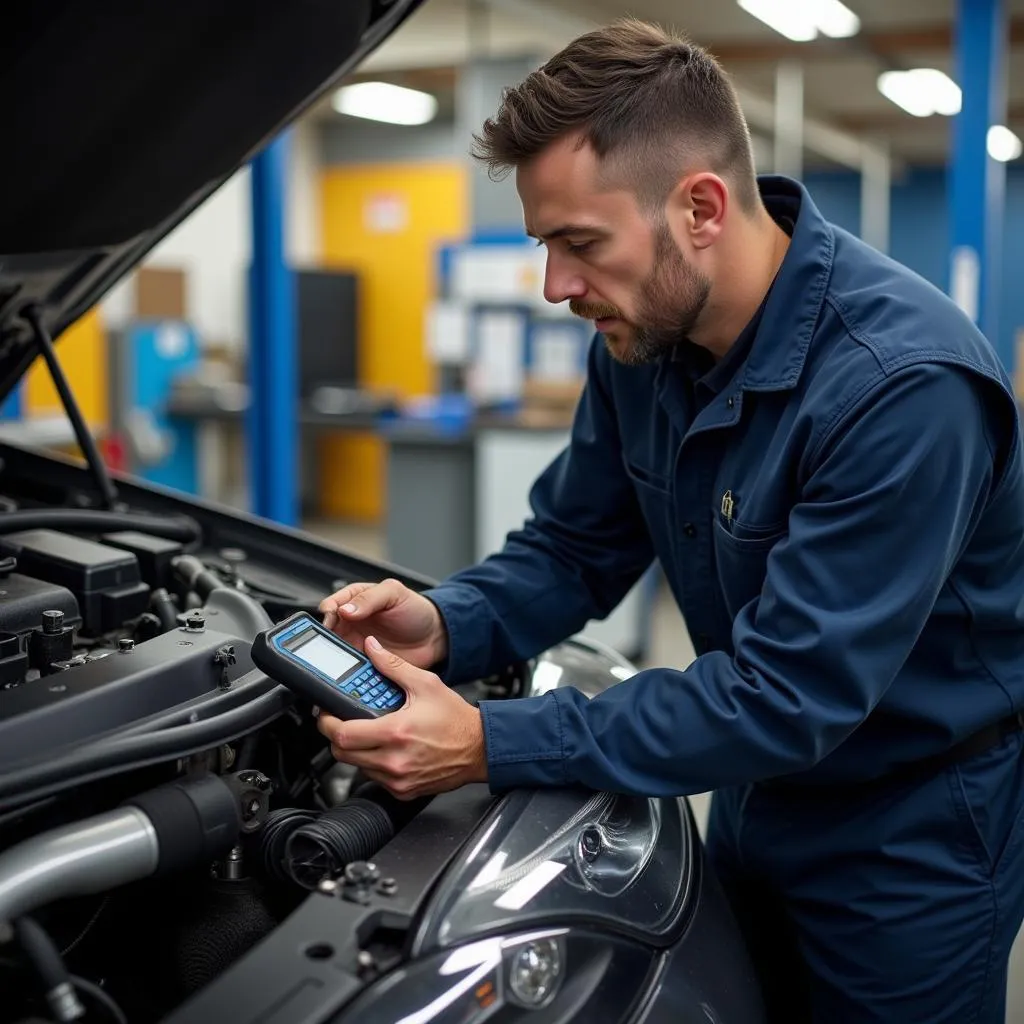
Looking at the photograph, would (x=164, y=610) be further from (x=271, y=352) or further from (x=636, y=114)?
(x=271, y=352)

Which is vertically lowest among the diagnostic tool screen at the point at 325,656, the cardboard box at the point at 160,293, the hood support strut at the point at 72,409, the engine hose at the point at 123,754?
the engine hose at the point at 123,754

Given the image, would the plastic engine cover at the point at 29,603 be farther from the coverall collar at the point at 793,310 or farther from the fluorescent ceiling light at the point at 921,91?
the fluorescent ceiling light at the point at 921,91

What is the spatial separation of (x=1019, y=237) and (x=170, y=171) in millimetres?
11012

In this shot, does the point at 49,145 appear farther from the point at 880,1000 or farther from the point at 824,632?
the point at 880,1000

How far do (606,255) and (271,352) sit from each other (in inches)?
Answer: 99.1

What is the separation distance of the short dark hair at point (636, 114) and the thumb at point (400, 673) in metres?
0.50

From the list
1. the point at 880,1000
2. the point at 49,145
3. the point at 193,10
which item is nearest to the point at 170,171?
the point at 49,145

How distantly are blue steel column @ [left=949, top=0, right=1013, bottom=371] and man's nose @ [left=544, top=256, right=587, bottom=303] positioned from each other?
337 centimetres

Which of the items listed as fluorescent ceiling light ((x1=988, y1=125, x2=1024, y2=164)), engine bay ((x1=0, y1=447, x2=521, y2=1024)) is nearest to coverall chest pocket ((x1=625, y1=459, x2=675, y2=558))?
engine bay ((x1=0, y1=447, x2=521, y2=1024))

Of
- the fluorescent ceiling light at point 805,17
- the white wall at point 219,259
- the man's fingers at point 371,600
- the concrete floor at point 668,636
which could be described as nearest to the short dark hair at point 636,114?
the man's fingers at point 371,600

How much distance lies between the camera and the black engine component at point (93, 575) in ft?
4.16

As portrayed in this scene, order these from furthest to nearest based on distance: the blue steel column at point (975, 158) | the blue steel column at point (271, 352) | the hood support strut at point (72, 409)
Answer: the blue steel column at point (975, 158), the blue steel column at point (271, 352), the hood support strut at point (72, 409)

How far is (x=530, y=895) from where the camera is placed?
0.96 m

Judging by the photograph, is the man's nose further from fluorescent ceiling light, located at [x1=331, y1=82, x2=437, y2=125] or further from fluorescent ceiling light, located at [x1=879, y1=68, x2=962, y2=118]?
fluorescent ceiling light, located at [x1=879, y1=68, x2=962, y2=118]
